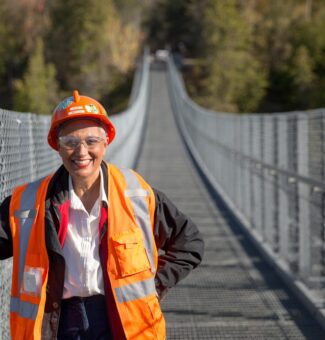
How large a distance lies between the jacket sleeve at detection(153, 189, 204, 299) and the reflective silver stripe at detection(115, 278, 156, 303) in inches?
5.0

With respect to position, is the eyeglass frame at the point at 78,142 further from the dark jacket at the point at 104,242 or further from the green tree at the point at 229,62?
the green tree at the point at 229,62

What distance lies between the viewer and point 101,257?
2398mm

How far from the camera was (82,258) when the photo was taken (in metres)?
2.39

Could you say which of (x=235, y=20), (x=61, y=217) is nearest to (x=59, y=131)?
(x=61, y=217)

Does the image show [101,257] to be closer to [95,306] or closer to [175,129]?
[95,306]

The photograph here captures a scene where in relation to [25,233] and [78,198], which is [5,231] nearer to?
[25,233]

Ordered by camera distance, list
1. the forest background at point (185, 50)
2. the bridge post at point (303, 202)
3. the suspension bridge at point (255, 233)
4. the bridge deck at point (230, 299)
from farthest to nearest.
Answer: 1. the forest background at point (185, 50)
2. the bridge post at point (303, 202)
3. the bridge deck at point (230, 299)
4. the suspension bridge at point (255, 233)

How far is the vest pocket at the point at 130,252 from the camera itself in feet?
7.75

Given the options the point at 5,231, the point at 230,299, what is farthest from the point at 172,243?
the point at 230,299

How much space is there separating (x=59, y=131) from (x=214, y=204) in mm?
8543

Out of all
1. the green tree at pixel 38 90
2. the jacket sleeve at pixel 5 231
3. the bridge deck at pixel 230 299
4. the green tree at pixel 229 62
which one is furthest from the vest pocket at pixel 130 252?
the green tree at pixel 38 90

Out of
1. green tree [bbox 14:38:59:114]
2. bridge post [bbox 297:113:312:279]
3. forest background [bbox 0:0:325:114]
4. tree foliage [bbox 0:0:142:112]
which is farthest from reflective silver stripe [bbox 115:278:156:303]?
tree foliage [bbox 0:0:142:112]

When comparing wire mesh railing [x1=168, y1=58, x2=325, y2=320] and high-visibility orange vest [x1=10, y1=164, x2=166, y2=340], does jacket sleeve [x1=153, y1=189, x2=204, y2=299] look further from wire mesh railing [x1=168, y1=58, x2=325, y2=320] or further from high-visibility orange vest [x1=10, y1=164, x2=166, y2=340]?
wire mesh railing [x1=168, y1=58, x2=325, y2=320]

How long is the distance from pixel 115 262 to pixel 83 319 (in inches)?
8.7
